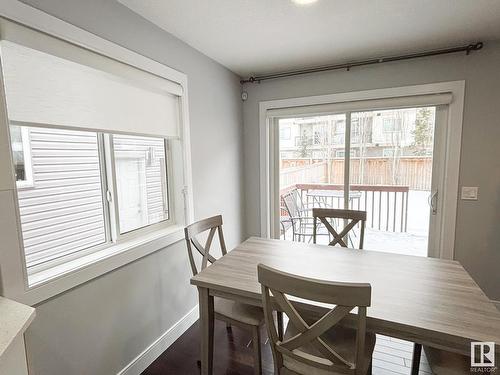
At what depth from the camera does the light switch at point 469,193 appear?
2421mm

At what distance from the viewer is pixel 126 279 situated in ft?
5.74

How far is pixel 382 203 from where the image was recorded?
2934mm

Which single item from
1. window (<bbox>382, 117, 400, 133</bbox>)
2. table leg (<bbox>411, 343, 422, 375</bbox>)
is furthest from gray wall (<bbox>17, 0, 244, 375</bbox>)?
table leg (<bbox>411, 343, 422, 375</bbox>)

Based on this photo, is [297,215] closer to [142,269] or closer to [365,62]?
[365,62]

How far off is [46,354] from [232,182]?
2.10 m

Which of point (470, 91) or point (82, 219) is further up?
point (470, 91)

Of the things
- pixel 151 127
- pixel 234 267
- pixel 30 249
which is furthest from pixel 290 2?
pixel 30 249

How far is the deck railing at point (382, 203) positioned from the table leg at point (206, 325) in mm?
2028

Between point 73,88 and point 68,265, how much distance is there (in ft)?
3.15

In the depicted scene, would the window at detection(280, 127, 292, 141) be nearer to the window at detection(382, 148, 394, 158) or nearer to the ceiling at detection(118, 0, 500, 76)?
the ceiling at detection(118, 0, 500, 76)

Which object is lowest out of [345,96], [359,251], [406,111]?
[359,251]

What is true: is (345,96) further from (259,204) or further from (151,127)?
(151,127)

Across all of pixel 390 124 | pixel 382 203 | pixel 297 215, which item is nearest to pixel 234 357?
pixel 297 215

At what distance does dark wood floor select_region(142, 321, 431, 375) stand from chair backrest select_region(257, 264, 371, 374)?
0.78 meters
